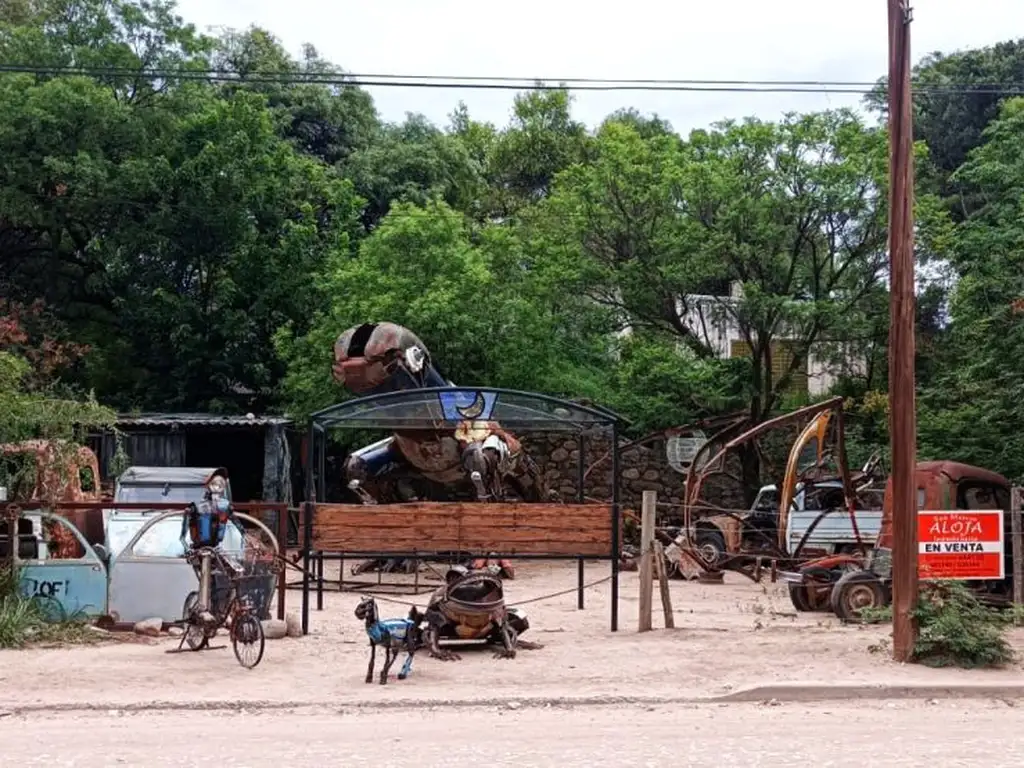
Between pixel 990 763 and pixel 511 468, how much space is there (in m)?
14.8

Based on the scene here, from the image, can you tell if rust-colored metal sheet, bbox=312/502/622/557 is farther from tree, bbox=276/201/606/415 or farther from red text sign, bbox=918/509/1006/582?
tree, bbox=276/201/606/415

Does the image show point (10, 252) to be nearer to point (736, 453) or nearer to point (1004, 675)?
point (736, 453)

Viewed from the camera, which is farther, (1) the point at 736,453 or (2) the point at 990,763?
(1) the point at 736,453

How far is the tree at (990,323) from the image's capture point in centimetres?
1922

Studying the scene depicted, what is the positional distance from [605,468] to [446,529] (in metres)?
15.8

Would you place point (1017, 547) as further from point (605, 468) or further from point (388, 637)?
point (605, 468)

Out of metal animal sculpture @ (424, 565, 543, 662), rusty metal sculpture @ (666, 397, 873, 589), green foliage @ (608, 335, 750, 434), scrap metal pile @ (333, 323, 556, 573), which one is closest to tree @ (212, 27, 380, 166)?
green foliage @ (608, 335, 750, 434)

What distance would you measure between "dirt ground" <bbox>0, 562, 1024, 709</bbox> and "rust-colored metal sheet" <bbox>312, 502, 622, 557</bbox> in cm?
103

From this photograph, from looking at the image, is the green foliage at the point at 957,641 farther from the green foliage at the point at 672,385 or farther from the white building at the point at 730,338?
the white building at the point at 730,338

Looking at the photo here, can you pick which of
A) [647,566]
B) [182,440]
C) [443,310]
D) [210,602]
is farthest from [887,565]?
[182,440]

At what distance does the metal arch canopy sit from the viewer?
47.9ft

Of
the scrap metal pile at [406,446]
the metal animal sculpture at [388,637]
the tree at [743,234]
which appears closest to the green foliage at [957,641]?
the metal animal sculpture at [388,637]

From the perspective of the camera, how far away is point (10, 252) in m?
30.7

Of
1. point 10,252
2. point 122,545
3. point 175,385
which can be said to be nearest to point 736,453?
point 175,385
